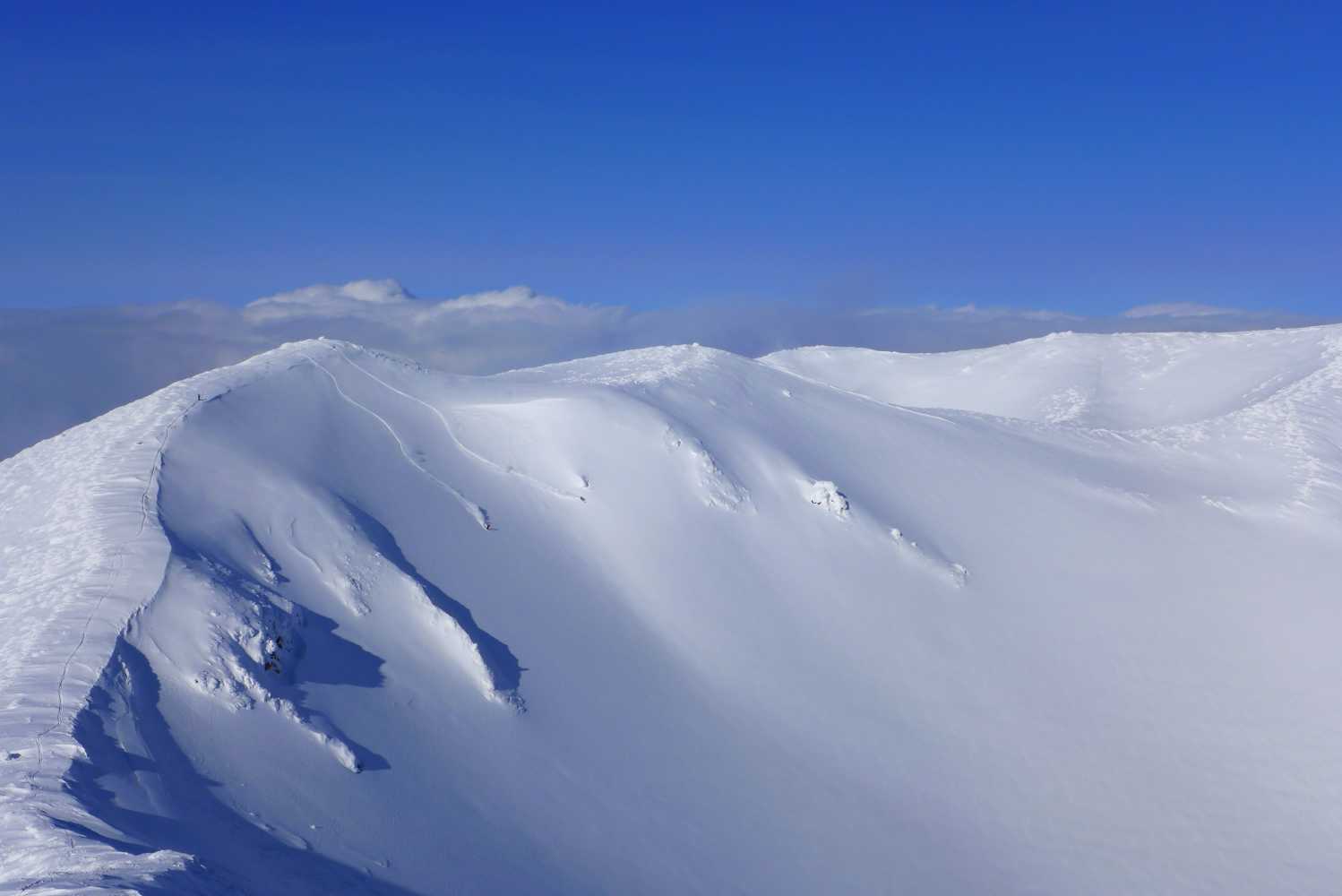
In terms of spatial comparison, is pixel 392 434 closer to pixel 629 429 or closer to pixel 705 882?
pixel 629 429

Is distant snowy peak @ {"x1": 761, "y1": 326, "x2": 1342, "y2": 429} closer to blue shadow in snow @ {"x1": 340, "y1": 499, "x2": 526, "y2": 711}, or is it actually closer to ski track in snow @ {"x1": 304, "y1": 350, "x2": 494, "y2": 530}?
ski track in snow @ {"x1": 304, "y1": 350, "x2": 494, "y2": 530}

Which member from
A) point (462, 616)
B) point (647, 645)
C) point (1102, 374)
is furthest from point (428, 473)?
point (1102, 374)

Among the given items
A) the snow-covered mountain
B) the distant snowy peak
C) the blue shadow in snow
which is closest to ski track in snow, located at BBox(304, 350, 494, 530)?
the snow-covered mountain

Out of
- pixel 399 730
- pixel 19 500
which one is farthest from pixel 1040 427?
pixel 19 500

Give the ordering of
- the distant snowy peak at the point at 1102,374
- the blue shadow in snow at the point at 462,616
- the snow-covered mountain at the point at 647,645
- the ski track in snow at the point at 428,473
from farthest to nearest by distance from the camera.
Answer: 1. the distant snowy peak at the point at 1102,374
2. the ski track in snow at the point at 428,473
3. the blue shadow in snow at the point at 462,616
4. the snow-covered mountain at the point at 647,645

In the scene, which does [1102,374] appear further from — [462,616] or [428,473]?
[462,616]

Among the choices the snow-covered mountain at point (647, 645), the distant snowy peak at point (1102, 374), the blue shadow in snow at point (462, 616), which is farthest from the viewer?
the distant snowy peak at point (1102, 374)

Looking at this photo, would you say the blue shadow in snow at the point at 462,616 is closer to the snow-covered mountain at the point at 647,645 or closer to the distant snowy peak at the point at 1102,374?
the snow-covered mountain at the point at 647,645

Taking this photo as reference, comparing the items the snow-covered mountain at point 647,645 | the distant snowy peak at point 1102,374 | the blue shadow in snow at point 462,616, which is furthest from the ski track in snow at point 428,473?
the distant snowy peak at point 1102,374
